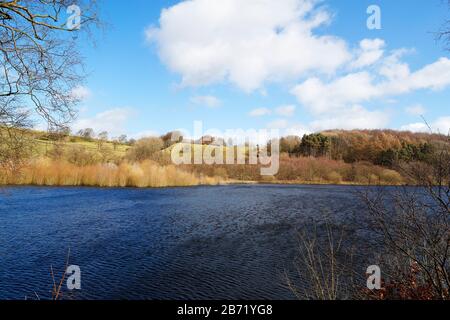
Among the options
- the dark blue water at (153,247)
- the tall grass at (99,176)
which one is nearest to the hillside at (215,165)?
the tall grass at (99,176)

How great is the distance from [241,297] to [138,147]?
43.2 m

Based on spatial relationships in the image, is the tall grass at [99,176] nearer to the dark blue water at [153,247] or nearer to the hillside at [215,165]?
the hillside at [215,165]

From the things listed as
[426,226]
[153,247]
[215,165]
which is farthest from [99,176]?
[426,226]

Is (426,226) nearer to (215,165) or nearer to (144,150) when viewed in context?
(215,165)

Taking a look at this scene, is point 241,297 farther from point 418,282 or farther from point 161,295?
point 418,282

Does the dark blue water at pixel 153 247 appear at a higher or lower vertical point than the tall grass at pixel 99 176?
lower

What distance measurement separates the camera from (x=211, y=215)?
16.2m

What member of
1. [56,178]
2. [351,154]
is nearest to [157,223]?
[56,178]

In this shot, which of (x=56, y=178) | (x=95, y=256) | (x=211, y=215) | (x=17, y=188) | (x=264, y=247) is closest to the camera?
(x=95, y=256)

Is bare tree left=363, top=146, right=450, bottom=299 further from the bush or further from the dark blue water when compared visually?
the bush

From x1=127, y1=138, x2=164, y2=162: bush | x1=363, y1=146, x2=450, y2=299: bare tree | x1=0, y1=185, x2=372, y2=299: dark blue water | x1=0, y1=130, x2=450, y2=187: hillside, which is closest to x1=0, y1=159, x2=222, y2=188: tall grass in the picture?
x1=0, y1=130, x2=450, y2=187: hillside

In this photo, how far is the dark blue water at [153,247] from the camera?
7.39 m

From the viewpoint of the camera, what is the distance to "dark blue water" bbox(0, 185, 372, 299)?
7.39m

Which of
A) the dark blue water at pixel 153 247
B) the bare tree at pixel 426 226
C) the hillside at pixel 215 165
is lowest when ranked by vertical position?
the dark blue water at pixel 153 247
